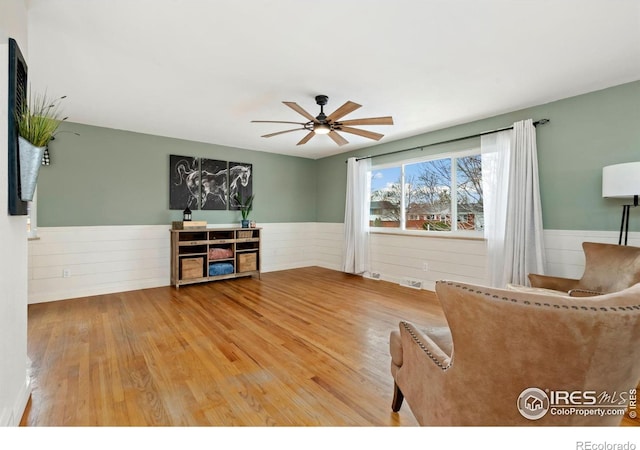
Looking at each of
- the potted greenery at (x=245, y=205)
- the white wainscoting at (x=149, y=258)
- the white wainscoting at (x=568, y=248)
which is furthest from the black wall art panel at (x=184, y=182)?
the white wainscoting at (x=568, y=248)

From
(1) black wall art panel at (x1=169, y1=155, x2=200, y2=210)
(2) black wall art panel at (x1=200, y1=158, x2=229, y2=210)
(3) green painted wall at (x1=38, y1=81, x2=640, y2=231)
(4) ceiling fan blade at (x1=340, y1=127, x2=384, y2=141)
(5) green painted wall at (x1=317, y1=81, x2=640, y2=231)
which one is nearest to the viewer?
(5) green painted wall at (x1=317, y1=81, x2=640, y2=231)

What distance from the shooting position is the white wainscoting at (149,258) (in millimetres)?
3289

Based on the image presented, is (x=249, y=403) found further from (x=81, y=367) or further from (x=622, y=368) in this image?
(x=622, y=368)

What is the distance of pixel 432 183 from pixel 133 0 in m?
A: 4.13

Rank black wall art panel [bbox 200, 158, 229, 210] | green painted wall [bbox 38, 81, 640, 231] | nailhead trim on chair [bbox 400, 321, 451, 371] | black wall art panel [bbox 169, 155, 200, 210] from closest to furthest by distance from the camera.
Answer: nailhead trim on chair [bbox 400, 321, 451, 371] → green painted wall [bbox 38, 81, 640, 231] → black wall art panel [bbox 169, 155, 200, 210] → black wall art panel [bbox 200, 158, 229, 210]

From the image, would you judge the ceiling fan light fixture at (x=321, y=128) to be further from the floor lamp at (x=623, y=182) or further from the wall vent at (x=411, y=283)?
the wall vent at (x=411, y=283)

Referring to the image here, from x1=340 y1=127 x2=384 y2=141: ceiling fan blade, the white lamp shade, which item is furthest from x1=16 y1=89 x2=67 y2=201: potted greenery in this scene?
the white lamp shade

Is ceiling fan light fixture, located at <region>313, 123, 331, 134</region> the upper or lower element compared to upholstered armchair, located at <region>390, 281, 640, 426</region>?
upper

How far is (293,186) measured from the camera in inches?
251

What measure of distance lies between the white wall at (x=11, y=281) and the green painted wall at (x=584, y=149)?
452 centimetres

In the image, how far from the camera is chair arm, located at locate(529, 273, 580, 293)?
8.78 ft

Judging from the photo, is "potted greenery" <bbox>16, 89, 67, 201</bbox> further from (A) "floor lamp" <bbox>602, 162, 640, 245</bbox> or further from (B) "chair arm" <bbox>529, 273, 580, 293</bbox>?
(A) "floor lamp" <bbox>602, 162, 640, 245</bbox>

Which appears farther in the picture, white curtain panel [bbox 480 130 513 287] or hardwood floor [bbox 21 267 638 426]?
white curtain panel [bbox 480 130 513 287]

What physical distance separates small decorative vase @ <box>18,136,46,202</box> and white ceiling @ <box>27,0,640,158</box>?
989 millimetres
